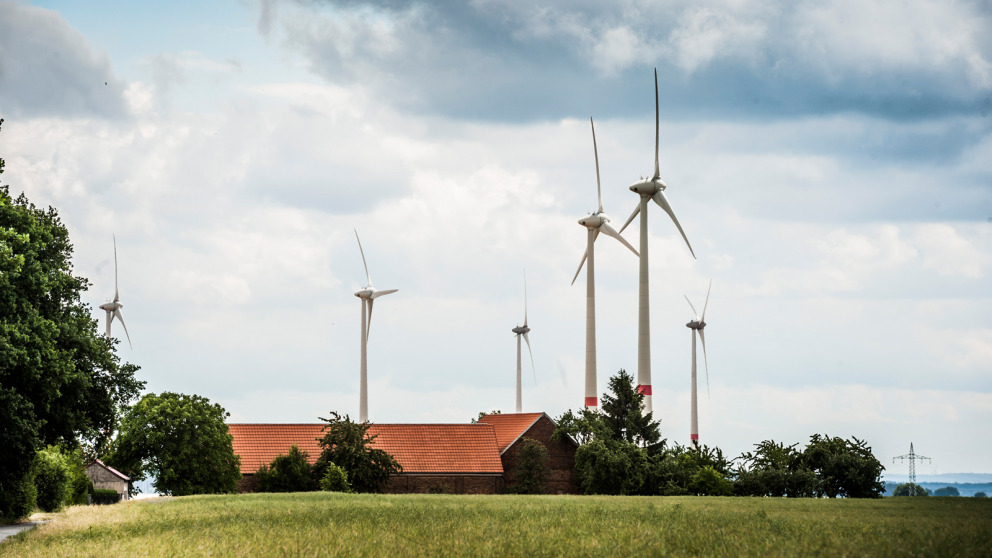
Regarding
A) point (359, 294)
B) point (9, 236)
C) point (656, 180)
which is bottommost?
point (9, 236)

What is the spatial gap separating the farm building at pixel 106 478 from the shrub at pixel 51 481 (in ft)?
50.2

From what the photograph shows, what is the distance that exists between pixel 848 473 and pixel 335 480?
31711 mm

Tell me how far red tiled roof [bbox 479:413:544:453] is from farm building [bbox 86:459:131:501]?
26388 mm

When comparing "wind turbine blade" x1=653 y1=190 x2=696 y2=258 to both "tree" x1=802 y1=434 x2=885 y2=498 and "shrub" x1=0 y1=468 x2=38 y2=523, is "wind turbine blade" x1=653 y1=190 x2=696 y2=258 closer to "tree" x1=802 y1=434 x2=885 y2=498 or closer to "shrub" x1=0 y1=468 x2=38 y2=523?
"tree" x1=802 y1=434 x2=885 y2=498

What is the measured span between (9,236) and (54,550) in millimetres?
13121

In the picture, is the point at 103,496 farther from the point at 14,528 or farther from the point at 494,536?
the point at 494,536

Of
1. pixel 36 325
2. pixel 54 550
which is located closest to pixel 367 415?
pixel 36 325

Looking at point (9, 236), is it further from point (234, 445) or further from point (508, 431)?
point (508, 431)

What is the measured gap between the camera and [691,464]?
6994 cm

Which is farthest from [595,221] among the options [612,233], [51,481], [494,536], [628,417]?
[494,536]

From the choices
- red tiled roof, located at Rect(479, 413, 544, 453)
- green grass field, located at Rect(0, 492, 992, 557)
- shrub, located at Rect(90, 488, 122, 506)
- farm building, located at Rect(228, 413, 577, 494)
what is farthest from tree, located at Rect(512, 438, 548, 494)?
green grass field, located at Rect(0, 492, 992, 557)

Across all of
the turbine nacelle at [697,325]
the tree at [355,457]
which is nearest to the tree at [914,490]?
the turbine nacelle at [697,325]

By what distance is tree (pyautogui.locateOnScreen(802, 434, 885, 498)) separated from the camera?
60.8m

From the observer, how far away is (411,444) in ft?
243
